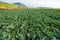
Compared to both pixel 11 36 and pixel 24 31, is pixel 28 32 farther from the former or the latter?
pixel 11 36

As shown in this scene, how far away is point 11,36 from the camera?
6242 millimetres

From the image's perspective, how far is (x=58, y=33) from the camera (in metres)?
5.98

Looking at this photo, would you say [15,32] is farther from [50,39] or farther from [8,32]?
[50,39]

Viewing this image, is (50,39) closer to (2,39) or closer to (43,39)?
(43,39)

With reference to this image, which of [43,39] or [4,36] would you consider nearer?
[43,39]

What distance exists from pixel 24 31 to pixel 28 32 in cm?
17

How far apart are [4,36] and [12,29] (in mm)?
806

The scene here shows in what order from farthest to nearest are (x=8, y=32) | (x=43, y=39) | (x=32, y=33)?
(x=8, y=32) → (x=32, y=33) → (x=43, y=39)

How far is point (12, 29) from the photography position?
6.92 metres

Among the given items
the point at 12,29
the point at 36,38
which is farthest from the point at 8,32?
the point at 36,38

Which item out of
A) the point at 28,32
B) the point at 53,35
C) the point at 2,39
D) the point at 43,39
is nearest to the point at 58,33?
the point at 53,35

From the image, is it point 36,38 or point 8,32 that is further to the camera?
point 8,32

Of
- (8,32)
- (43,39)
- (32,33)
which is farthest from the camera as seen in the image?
(8,32)

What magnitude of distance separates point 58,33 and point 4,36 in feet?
6.96
